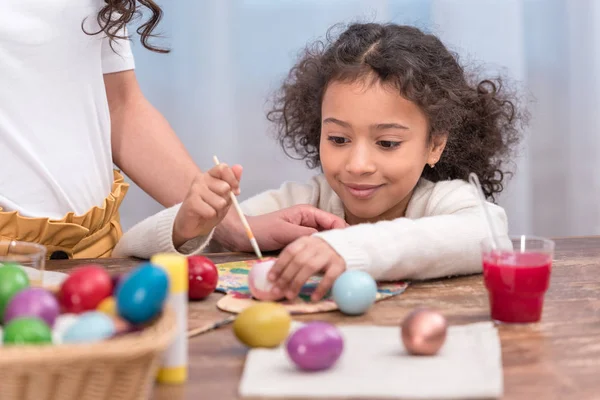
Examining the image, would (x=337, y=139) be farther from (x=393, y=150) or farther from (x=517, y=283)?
(x=517, y=283)

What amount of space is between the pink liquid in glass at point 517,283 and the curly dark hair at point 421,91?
0.55m

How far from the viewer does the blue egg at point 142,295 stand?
0.76m

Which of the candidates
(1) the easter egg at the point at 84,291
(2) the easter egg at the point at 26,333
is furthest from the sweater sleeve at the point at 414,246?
(2) the easter egg at the point at 26,333

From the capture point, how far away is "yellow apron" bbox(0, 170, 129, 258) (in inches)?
58.5

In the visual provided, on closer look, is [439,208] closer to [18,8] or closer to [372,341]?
[372,341]

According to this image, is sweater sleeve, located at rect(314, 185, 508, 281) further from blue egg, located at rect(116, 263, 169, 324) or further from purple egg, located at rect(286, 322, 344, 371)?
blue egg, located at rect(116, 263, 169, 324)

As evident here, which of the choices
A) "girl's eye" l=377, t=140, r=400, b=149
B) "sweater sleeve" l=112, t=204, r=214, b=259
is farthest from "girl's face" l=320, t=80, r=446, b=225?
"sweater sleeve" l=112, t=204, r=214, b=259

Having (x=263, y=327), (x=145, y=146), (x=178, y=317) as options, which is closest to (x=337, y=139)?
(x=145, y=146)

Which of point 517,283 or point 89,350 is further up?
point 89,350

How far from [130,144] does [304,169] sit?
66 cm

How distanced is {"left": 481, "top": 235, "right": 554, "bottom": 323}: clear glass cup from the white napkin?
0.29 ft

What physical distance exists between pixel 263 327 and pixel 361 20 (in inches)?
55.9

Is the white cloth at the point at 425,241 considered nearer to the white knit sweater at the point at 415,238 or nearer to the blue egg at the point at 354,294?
the white knit sweater at the point at 415,238

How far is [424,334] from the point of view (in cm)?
92
